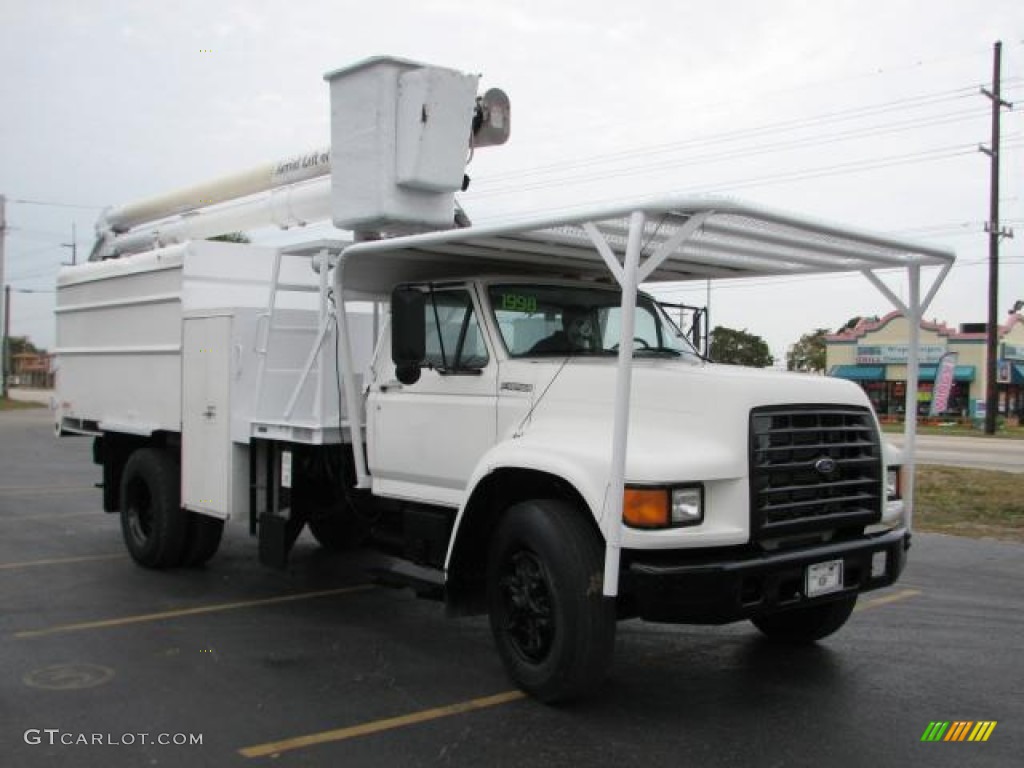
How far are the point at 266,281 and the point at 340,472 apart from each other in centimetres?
213

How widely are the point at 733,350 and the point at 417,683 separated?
3.34 meters

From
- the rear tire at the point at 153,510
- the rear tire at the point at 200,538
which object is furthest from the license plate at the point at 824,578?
the rear tire at the point at 153,510

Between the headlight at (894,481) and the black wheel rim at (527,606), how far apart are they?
2127mm

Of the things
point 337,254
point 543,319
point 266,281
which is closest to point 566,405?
point 543,319

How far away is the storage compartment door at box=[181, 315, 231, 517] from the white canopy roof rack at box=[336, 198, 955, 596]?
1.27 m

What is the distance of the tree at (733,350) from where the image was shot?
22.8ft

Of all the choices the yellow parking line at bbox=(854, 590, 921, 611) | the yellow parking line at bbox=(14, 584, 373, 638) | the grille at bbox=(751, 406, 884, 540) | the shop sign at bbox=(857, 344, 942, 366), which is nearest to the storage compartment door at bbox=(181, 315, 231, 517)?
the yellow parking line at bbox=(14, 584, 373, 638)

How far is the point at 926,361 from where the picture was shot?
43469 mm

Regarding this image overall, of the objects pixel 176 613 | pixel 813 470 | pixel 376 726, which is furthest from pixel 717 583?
pixel 176 613

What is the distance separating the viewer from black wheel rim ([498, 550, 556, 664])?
16.0 feet

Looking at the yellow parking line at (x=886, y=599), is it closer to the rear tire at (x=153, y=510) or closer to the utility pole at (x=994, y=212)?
the rear tire at (x=153, y=510)

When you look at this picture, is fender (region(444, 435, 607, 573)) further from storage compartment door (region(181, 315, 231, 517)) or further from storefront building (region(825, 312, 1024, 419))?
storefront building (region(825, 312, 1024, 419))

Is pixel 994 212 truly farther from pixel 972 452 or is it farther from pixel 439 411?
pixel 439 411

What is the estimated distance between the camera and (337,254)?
659cm
